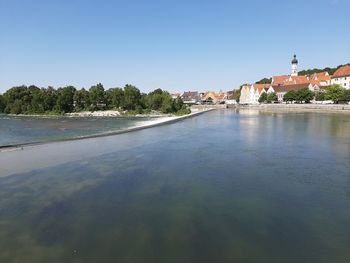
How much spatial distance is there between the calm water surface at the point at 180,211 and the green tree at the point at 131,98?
209 feet

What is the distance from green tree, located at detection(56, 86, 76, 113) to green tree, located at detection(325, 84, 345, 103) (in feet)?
215

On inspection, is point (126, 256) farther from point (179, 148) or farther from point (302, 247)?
point (179, 148)

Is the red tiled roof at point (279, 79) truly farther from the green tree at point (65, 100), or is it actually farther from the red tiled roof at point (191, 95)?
the green tree at point (65, 100)

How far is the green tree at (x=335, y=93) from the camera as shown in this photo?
6865 cm

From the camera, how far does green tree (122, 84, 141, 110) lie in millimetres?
77188

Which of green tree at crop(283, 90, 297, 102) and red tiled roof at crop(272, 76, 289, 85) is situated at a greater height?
red tiled roof at crop(272, 76, 289, 85)

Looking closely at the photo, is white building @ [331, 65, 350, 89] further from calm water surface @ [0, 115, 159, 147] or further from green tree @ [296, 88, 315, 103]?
calm water surface @ [0, 115, 159, 147]

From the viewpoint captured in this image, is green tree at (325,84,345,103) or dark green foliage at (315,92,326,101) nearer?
green tree at (325,84,345,103)

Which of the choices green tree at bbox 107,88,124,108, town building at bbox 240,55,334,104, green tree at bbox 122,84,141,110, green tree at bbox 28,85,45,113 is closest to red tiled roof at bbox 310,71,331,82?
town building at bbox 240,55,334,104

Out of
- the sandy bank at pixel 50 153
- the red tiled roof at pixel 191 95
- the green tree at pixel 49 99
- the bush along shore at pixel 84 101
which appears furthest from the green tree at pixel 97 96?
the red tiled roof at pixel 191 95

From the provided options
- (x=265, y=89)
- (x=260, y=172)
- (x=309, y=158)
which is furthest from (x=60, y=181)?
(x=265, y=89)

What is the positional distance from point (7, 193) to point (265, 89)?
110 metres

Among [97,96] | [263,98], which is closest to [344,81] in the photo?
[263,98]

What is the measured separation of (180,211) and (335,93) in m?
72.9
